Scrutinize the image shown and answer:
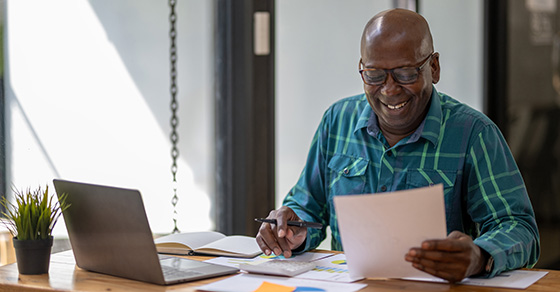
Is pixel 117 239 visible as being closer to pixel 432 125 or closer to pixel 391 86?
pixel 391 86

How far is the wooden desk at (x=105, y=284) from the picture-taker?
4.70 feet

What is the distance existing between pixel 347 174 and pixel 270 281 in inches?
24.4

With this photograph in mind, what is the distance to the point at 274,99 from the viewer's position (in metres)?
3.02

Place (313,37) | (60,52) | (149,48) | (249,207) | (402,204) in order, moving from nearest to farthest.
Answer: (402,204), (60,52), (149,48), (249,207), (313,37)

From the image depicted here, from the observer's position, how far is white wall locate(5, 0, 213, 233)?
228cm

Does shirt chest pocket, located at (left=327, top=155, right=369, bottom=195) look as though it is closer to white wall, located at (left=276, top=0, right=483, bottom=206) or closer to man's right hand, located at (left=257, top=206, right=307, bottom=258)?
man's right hand, located at (left=257, top=206, right=307, bottom=258)

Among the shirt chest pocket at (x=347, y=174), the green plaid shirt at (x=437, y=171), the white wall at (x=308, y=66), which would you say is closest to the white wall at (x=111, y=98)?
the white wall at (x=308, y=66)

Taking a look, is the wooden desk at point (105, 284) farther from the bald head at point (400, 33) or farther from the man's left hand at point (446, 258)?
the bald head at point (400, 33)

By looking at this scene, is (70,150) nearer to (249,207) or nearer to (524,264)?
(249,207)

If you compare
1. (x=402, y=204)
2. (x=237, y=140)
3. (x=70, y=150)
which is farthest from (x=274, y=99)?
(x=402, y=204)

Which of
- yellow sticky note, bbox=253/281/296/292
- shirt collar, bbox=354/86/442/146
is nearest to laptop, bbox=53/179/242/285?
yellow sticky note, bbox=253/281/296/292

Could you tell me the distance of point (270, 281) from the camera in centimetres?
150

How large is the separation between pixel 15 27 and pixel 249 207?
1224 mm

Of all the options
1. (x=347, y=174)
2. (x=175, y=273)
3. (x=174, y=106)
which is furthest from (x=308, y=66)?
(x=175, y=273)
